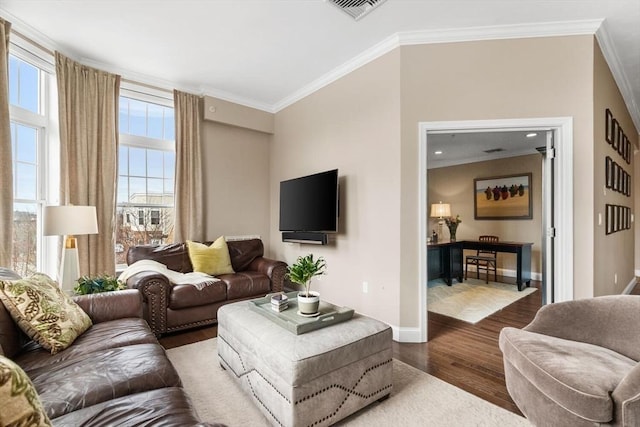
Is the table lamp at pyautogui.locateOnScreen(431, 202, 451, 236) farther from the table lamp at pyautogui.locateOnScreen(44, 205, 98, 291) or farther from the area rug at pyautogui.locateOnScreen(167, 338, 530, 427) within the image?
the table lamp at pyautogui.locateOnScreen(44, 205, 98, 291)

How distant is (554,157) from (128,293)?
3836mm

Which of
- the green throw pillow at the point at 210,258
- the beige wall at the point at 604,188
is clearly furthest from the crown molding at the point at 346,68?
the green throw pillow at the point at 210,258

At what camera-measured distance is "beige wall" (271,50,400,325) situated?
3.05 m

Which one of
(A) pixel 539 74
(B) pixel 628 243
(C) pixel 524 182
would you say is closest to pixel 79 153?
(A) pixel 539 74

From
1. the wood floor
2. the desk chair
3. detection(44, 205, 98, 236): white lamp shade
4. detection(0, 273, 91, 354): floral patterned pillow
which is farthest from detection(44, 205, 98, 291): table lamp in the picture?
the desk chair

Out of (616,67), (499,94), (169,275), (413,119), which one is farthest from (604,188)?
(169,275)

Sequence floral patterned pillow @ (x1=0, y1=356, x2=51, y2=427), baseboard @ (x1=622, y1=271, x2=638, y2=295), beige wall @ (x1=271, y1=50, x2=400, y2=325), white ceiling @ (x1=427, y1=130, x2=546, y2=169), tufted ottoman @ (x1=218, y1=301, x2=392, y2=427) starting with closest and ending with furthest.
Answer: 1. floral patterned pillow @ (x1=0, y1=356, x2=51, y2=427)
2. tufted ottoman @ (x1=218, y1=301, x2=392, y2=427)
3. beige wall @ (x1=271, y1=50, x2=400, y2=325)
4. baseboard @ (x1=622, y1=271, x2=638, y2=295)
5. white ceiling @ (x1=427, y1=130, x2=546, y2=169)

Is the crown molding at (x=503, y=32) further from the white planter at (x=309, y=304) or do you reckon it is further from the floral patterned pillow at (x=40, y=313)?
the floral patterned pillow at (x=40, y=313)

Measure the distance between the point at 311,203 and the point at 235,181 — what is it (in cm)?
152

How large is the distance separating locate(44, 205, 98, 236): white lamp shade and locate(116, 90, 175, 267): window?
1.18 meters

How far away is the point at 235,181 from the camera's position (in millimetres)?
4652

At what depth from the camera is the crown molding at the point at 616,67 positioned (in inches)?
111

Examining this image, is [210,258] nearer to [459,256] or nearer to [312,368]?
→ [312,368]

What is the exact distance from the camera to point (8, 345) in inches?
64.1
